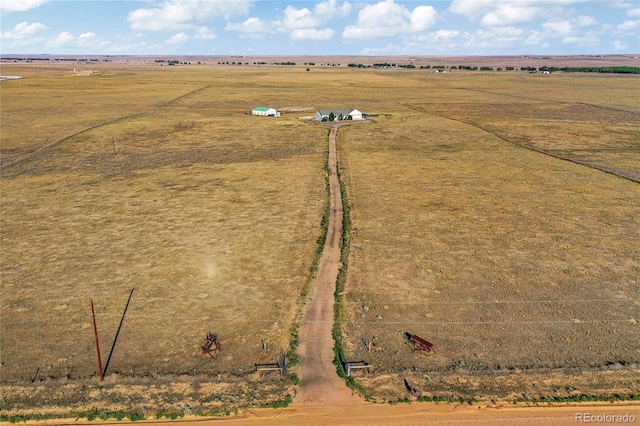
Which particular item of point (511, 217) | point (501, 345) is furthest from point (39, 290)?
point (511, 217)

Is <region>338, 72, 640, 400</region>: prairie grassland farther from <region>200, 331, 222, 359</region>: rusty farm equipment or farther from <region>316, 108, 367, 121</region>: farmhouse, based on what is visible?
<region>316, 108, 367, 121</region>: farmhouse

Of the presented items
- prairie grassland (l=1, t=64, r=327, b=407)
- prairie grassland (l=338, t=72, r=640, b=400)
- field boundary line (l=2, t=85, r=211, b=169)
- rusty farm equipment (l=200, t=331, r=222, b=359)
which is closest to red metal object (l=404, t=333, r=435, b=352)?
prairie grassland (l=338, t=72, r=640, b=400)

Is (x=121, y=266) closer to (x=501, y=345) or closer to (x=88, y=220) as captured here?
(x=88, y=220)

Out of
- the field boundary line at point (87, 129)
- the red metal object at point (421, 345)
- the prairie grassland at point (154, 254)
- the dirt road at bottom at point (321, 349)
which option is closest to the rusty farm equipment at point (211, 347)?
the prairie grassland at point (154, 254)

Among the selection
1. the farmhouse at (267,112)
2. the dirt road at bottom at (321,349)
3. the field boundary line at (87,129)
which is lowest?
the dirt road at bottom at (321,349)

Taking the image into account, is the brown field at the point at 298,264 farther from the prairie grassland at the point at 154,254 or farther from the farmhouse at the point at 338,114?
the farmhouse at the point at 338,114

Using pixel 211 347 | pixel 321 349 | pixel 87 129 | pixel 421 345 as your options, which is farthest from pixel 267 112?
pixel 421 345
